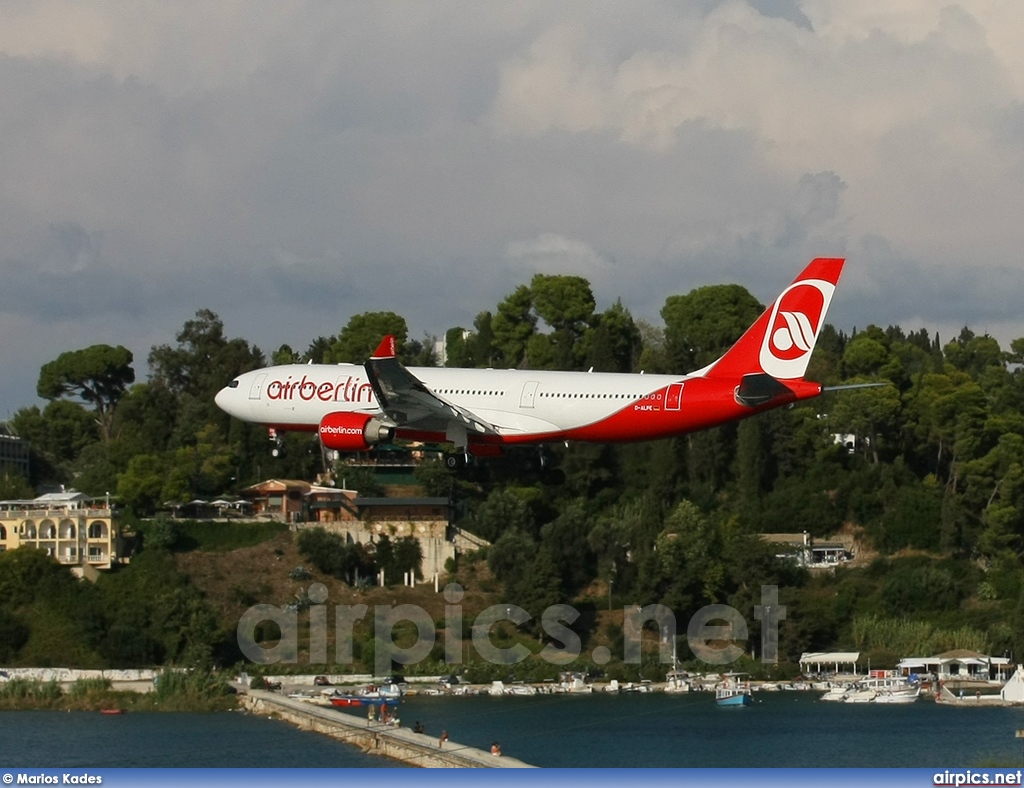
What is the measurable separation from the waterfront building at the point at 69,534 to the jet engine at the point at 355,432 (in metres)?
60.2

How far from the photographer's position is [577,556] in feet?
444

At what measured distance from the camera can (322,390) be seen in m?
82.5

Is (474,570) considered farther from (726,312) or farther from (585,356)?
(726,312)

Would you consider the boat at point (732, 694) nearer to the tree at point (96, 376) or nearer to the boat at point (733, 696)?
the boat at point (733, 696)

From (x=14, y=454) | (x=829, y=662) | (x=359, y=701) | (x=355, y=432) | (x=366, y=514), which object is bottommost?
(x=359, y=701)

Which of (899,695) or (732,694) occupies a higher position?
(732,694)

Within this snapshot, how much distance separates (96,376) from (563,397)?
111 meters

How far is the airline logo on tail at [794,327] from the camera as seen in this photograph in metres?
76.8

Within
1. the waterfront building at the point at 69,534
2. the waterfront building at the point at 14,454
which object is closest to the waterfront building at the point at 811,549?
the waterfront building at the point at 69,534

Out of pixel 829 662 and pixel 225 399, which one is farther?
pixel 829 662

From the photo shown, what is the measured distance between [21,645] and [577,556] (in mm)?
38782

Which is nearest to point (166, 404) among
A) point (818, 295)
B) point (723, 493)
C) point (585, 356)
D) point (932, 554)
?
point (585, 356)

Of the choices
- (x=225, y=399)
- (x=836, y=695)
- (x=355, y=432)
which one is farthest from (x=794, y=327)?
(x=836, y=695)

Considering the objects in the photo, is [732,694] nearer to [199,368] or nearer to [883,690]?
[883,690]
